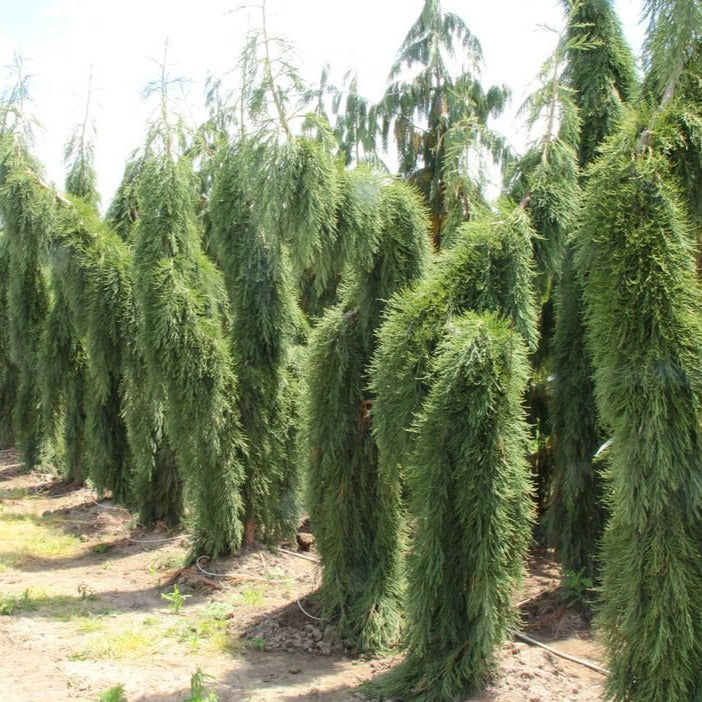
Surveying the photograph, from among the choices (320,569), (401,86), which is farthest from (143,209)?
(401,86)

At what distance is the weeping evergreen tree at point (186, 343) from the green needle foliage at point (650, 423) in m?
3.27

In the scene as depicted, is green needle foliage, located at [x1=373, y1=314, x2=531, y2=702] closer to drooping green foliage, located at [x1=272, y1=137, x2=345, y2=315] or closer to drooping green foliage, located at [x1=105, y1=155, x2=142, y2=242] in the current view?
drooping green foliage, located at [x1=272, y1=137, x2=345, y2=315]

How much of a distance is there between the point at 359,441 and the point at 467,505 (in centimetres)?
123

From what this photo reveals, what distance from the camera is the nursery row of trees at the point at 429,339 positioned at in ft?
8.70

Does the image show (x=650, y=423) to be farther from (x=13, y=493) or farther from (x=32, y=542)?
(x=13, y=493)

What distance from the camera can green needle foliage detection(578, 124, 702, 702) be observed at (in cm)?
256

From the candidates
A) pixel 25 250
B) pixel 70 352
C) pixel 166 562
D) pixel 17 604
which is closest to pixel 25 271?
A: pixel 70 352

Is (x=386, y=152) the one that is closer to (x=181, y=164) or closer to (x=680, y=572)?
(x=181, y=164)

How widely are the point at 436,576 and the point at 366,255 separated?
1.64 metres

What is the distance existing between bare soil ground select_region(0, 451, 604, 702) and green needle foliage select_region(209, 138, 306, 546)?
360 millimetres

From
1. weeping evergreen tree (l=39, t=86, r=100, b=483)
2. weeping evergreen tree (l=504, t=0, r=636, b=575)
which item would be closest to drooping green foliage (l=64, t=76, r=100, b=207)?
weeping evergreen tree (l=39, t=86, r=100, b=483)

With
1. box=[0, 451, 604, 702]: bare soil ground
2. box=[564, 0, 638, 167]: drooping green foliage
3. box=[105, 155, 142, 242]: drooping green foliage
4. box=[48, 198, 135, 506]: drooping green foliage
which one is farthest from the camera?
box=[105, 155, 142, 242]: drooping green foliage

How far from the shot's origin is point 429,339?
3469mm

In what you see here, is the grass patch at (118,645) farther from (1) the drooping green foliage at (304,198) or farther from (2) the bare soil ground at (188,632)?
(1) the drooping green foliage at (304,198)
